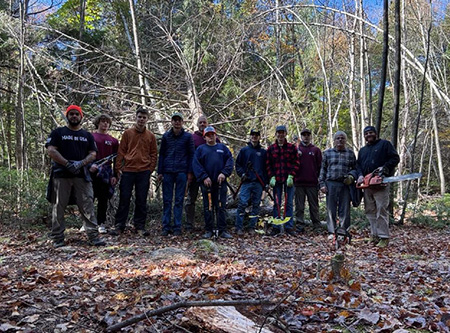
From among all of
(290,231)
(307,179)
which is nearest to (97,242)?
(290,231)

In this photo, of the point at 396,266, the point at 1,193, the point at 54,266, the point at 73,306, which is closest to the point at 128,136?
the point at 54,266

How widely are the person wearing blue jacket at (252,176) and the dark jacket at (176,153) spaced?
1126mm

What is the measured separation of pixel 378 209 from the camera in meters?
6.25

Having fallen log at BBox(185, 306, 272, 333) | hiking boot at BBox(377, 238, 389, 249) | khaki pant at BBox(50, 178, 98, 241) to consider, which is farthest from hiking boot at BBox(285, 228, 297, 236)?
fallen log at BBox(185, 306, 272, 333)

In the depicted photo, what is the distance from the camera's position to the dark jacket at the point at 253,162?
746 centimetres

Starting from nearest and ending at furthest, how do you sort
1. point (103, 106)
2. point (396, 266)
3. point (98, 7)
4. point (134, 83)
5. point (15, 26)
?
1. point (396, 266)
2. point (15, 26)
3. point (103, 106)
4. point (134, 83)
5. point (98, 7)

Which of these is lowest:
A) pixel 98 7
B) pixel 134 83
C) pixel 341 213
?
pixel 341 213

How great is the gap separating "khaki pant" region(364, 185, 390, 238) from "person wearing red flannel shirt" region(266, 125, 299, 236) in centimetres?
154

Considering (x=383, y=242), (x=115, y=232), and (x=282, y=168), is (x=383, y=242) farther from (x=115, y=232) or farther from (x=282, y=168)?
(x=115, y=232)

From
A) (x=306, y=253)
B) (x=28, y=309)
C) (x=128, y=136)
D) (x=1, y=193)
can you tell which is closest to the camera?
(x=28, y=309)

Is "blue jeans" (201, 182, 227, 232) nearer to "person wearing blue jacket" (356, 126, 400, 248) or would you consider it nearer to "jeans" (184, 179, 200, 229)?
"jeans" (184, 179, 200, 229)

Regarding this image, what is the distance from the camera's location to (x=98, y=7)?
45.1 feet

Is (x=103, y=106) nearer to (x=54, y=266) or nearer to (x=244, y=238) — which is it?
(x=244, y=238)

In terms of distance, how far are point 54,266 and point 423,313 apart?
13.6 feet
